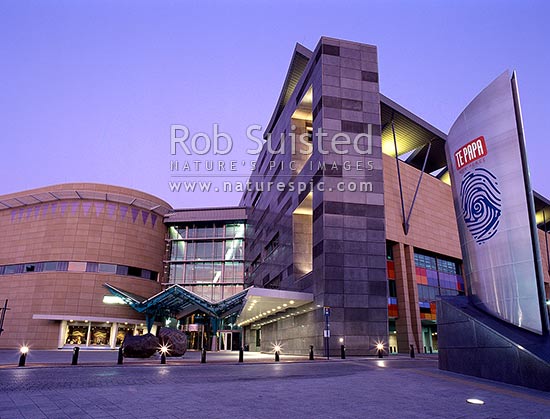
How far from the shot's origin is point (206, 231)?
81312 mm

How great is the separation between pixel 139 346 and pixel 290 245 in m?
22.2

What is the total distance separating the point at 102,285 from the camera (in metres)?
63.9

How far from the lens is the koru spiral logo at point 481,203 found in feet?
52.5

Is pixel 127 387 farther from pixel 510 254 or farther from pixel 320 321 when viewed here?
pixel 320 321

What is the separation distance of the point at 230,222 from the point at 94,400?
72.6 meters

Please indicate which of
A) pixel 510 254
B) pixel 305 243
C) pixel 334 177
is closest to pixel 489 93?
pixel 510 254

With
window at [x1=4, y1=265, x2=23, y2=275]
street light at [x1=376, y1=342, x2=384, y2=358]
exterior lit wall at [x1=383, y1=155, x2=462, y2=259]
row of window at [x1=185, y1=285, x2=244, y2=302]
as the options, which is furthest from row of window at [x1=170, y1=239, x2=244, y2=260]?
street light at [x1=376, y1=342, x2=384, y2=358]

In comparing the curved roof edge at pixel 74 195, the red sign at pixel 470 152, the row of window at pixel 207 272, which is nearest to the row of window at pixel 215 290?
the row of window at pixel 207 272

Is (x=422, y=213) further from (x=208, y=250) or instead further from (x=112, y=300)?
(x=112, y=300)

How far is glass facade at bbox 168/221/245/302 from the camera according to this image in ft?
252

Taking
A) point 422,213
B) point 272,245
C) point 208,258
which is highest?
point 422,213

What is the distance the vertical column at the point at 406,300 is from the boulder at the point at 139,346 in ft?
94.2

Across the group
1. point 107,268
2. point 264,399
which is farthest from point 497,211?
point 107,268

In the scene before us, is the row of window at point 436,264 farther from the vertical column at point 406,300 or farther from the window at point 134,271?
the window at point 134,271
